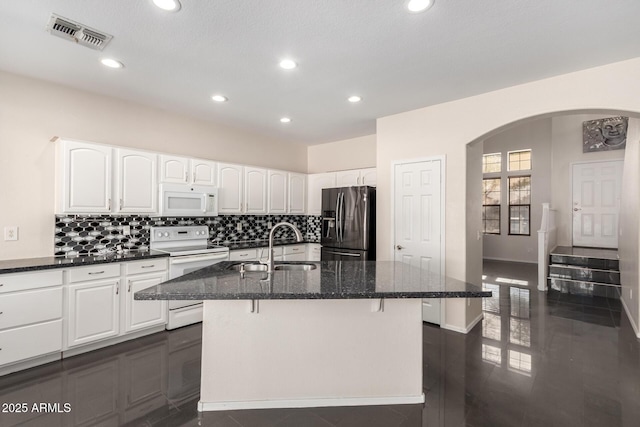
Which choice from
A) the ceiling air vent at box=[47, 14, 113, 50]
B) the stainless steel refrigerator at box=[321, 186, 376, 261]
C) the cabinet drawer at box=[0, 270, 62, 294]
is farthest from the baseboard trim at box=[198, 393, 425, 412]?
the ceiling air vent at box=[47, 14, 113, 50]

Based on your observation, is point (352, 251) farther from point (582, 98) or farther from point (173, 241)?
point (582, 98)

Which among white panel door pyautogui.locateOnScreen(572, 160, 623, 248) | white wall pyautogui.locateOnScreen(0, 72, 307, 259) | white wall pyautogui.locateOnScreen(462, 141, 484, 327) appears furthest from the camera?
white panel door pyautogui.locateOnScreen(572, 160, 623, 248)

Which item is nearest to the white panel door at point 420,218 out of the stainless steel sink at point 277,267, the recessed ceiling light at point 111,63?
the stainless steel sink at point 277,267

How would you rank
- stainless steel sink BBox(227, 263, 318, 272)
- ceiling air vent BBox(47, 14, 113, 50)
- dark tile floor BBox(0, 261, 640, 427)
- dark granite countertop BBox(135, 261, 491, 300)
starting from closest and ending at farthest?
1. dark granite countertop BBox(135, 261, 491, 300)
2. dark tile floor BBox(0, 261, 640, 427)
3. ceiling air vent BBox(47, 14, 113, 50)
4. stainless steel sink BBox(227, 263, 318, 272)

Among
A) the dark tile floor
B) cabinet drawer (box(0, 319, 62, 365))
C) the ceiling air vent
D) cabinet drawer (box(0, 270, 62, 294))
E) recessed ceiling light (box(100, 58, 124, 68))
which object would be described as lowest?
the dark tile floor

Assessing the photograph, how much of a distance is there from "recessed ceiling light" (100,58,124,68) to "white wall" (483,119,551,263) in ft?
26.5

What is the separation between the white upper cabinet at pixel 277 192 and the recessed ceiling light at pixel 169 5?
3.03 m

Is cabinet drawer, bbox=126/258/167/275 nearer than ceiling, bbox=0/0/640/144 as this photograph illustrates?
No

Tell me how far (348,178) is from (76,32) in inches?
144

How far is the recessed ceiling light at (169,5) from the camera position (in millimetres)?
1940

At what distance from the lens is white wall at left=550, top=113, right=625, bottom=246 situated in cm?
702

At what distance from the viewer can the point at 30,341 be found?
2637 mm

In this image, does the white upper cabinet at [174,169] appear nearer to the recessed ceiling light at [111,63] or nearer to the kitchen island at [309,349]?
the recessed ceiling light at [111,63]

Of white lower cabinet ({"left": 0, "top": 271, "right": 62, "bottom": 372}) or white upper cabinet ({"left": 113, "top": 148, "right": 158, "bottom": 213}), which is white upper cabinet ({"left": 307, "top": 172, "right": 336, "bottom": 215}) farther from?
white lower cabinet ({"left": 0, "top": 271, "right": 62, "bottom": 372})
